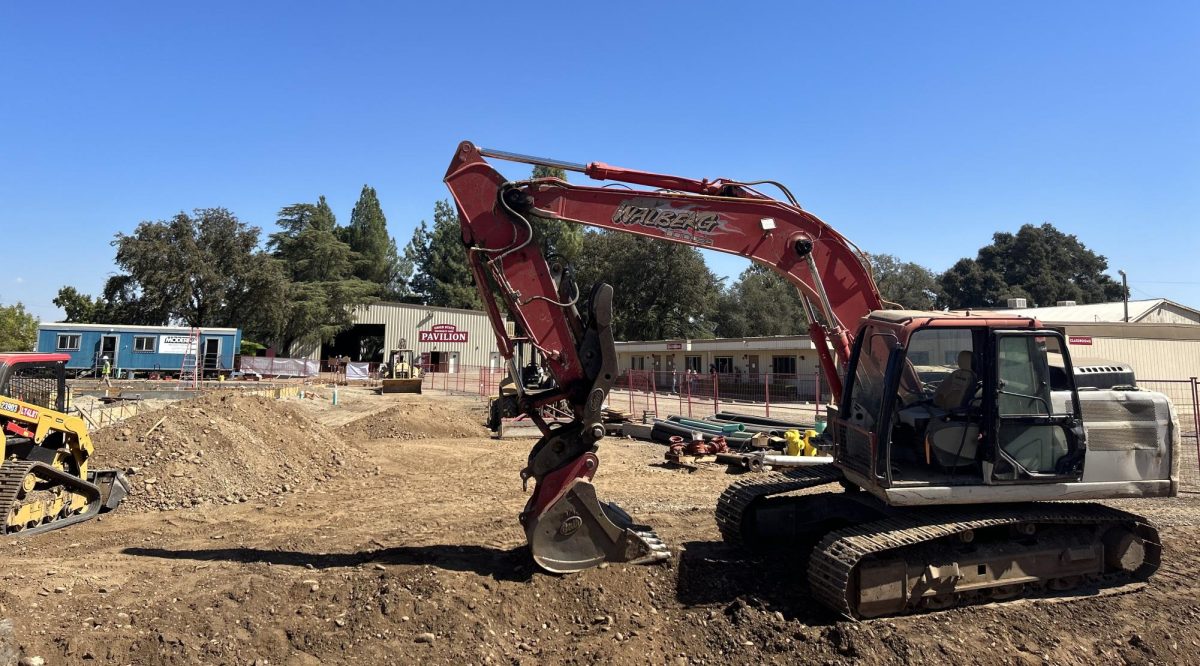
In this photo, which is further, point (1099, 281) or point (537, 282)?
point (1099, 281)

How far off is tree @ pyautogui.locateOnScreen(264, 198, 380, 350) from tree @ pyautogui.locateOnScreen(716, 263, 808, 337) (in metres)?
33.8

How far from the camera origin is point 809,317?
256 inches

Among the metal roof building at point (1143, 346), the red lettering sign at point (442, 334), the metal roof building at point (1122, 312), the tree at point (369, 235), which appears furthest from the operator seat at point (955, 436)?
the tree at point (369, 235)

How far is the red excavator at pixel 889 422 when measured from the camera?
17.5 feet

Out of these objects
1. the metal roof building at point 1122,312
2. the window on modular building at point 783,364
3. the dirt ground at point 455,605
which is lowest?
the dirt ground at point 455,605

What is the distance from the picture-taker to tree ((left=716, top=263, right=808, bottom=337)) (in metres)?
64.8

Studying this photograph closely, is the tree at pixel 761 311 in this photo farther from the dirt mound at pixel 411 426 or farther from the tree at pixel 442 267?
the dirt mound at pixel 411 426

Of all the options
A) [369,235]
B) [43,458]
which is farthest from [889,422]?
[369,235]

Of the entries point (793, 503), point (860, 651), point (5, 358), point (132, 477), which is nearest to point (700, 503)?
A: point (793, 503)

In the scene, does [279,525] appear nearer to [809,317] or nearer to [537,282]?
[537,282]

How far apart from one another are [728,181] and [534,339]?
2447 mm

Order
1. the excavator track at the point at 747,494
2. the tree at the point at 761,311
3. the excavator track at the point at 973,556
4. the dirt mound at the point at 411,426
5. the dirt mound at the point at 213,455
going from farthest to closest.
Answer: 1. the tree at the point at 761,311
2. the dirt mound at the point at 411,426
3. the dirt mound at the point at 213,455
4. the excavator track at the point at 747,494
5. the excavator track at the point at 973,556

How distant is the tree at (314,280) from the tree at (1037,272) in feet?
202

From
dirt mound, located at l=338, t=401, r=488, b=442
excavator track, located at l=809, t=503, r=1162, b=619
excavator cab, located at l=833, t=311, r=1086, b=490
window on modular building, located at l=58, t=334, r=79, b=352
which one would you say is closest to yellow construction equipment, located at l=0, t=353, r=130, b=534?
dirt mound, located at l=338, t=401, r=488, b=442
